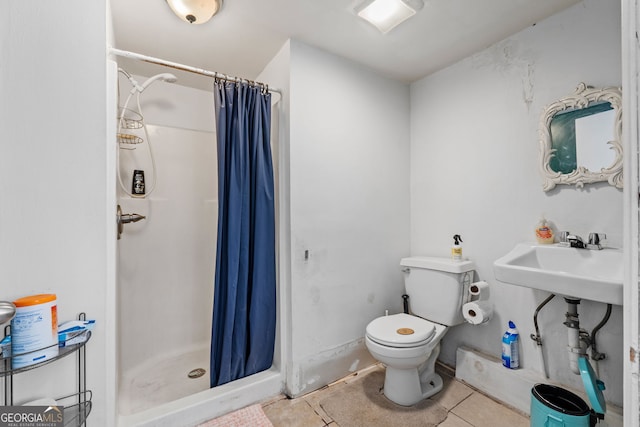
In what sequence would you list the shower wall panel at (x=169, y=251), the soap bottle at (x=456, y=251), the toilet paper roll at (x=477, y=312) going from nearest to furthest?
1. the toilet paper roll at (x=477, y=312)
2. the soap bottle at (x=456, y=251)
3. the shower wall panel at (x=169, y=251)

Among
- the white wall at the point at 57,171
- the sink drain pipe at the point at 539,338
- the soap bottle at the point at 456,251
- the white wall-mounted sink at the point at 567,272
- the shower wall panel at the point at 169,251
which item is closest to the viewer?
the white wall at the point at 57,171

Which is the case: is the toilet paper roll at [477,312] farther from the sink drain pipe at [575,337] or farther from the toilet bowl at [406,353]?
the sink drain pipe at [575,337]

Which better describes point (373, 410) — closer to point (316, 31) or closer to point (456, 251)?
point (456, 251)

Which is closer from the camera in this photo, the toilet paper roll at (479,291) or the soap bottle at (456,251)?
the toilet paper roll at (479,291)

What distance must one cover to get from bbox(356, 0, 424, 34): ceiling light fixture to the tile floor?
219 cm

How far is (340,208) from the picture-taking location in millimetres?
1886

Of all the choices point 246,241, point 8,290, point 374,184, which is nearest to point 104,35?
point 8,290

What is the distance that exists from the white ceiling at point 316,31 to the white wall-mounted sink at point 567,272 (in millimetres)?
1286

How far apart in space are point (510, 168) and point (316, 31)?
56.8 inches

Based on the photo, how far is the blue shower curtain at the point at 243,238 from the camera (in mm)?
1609

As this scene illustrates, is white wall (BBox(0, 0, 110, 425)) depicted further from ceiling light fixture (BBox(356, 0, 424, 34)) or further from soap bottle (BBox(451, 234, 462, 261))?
soap bottle (BBox(451, 234, 462, 261))

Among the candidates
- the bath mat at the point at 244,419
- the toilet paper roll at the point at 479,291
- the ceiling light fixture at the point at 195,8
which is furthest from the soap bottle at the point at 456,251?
the ceiling light fixture at the point at 195,8

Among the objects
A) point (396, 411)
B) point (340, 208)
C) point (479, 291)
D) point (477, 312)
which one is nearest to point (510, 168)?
point (479, 291)

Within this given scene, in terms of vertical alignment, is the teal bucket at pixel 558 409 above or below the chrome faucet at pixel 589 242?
below
